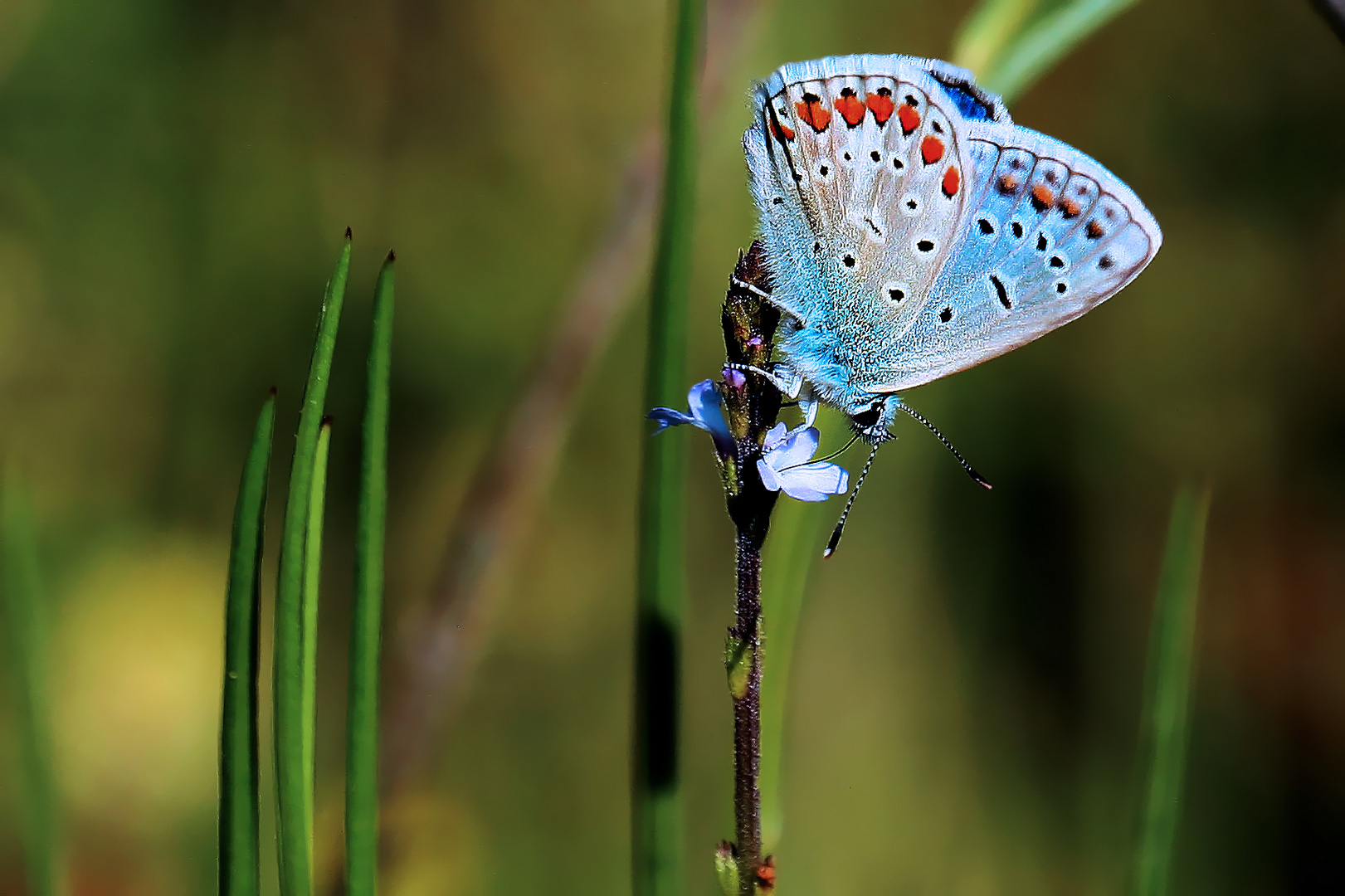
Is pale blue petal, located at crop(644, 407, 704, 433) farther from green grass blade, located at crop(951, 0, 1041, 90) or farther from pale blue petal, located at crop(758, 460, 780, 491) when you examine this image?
green grass blade, located at crop(951, 0, 1041, 90)

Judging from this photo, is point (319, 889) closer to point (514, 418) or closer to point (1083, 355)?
point (514, 418)

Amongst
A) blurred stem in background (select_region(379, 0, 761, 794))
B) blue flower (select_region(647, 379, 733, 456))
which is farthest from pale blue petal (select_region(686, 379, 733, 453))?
blurred stem in background (select_region(379, 0, 761, 794))

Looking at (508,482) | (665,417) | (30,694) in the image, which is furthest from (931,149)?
(30,694)

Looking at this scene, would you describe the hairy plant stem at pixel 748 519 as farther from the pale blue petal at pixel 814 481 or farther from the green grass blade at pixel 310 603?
the green grass blade at pixel 310 603

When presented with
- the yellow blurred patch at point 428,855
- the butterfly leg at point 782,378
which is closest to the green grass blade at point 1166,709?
the butterfly leg at point 782,378

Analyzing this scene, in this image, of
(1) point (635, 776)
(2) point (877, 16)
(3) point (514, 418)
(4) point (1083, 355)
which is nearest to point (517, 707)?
(3) point (514, 418)
